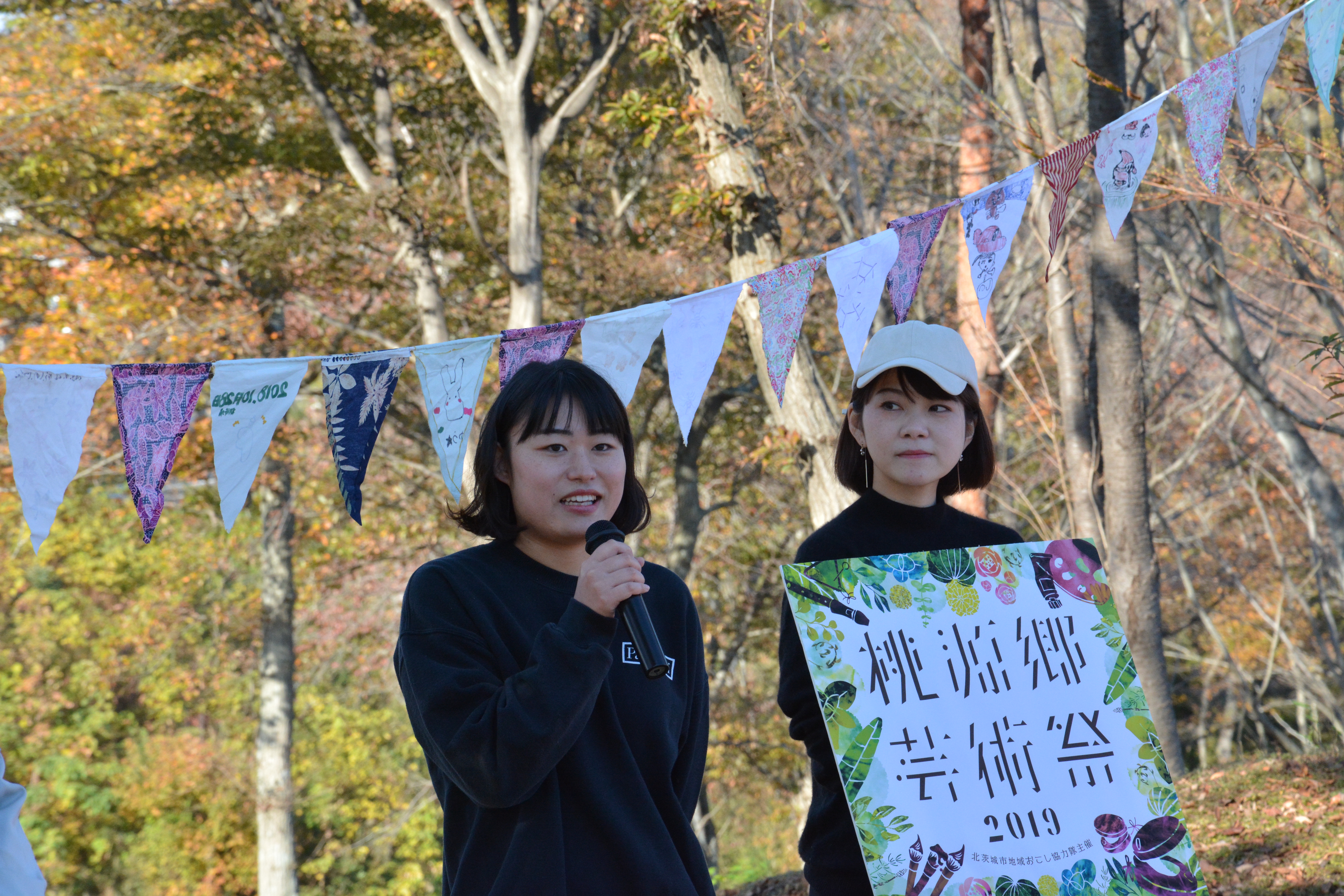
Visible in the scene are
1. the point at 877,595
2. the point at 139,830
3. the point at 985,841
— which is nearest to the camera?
the point at 985,841

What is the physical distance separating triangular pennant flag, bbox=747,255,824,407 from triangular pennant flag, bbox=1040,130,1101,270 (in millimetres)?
800

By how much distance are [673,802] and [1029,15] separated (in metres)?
5.91

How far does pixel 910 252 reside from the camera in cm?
385

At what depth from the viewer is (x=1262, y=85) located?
11.0ft

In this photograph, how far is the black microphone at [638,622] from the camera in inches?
64.8

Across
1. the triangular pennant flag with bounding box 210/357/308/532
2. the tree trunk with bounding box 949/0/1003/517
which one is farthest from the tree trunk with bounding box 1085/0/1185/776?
the triangular pennant flag with bounding box 210/357/308/532

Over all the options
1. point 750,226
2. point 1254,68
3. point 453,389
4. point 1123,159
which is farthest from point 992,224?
point 750,226

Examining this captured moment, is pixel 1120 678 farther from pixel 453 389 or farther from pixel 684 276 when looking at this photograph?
pixel 684 276

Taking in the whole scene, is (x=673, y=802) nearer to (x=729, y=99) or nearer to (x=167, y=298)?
(x=729, y=99)

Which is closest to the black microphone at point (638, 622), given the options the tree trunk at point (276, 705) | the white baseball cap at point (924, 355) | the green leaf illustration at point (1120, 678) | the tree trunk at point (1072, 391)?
the white baseball cap at point (924, 355)

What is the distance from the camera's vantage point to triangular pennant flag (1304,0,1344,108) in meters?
3.03

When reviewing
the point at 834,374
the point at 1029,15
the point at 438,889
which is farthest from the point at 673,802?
the point at 438,889

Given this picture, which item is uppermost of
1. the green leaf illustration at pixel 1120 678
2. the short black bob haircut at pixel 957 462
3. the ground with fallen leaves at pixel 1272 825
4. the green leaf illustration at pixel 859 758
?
the short black bob haircut at pixel 957 462

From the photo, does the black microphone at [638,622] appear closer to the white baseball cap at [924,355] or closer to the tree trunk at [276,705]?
the white baseball cap at [924,355]
